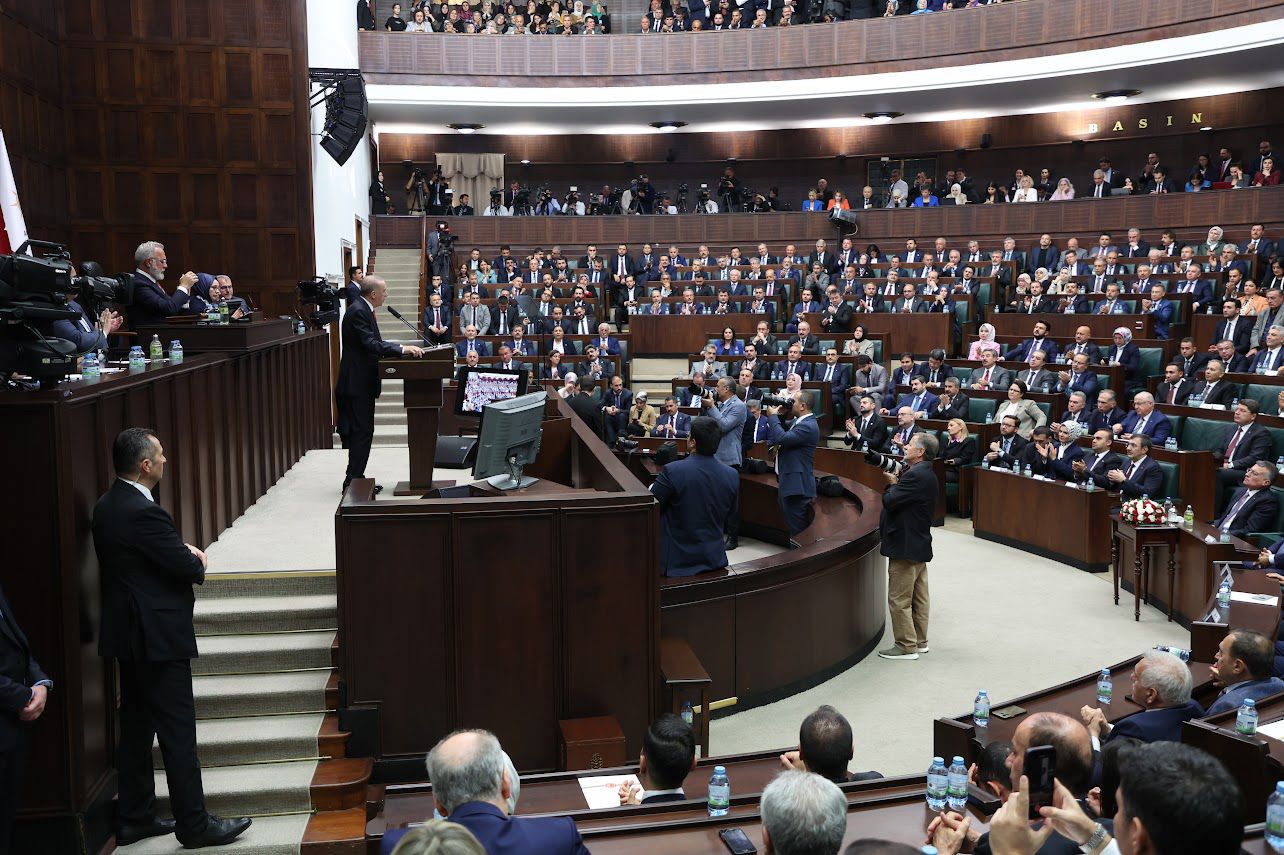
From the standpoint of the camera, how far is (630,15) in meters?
21.2

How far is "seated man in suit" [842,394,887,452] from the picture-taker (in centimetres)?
1084

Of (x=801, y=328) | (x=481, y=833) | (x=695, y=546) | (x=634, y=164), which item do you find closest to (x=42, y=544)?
(x=481, y=833)

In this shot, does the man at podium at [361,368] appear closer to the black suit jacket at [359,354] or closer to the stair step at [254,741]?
the black suit jacket at [359,354]

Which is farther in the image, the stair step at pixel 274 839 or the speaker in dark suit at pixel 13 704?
the stair step at pixel 274 839

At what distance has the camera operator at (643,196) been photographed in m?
19.8

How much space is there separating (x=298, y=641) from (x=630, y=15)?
62.2 feet

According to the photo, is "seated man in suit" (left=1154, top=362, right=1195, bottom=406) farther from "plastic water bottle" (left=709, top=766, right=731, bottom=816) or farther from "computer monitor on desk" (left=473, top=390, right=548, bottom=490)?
"plastic water bottle" (left=709, top=766, right=731, bottom=816)

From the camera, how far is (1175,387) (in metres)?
10.1

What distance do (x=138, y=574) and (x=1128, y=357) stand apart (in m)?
10.3

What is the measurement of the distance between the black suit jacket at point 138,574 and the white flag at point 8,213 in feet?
15.4

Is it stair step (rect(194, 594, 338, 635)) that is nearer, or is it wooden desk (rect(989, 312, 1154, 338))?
stair step (rect(194, 594, 338, 635))

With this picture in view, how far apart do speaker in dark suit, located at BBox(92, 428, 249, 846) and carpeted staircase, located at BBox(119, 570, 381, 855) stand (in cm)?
15

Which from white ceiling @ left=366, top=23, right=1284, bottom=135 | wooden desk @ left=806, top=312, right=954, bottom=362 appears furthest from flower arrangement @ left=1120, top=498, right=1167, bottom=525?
white ceiling @ left=366, top=23, right=1284, bottom=135

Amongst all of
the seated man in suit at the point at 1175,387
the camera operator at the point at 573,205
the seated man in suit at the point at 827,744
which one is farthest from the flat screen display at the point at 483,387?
the camera operator at the point at 573,205
